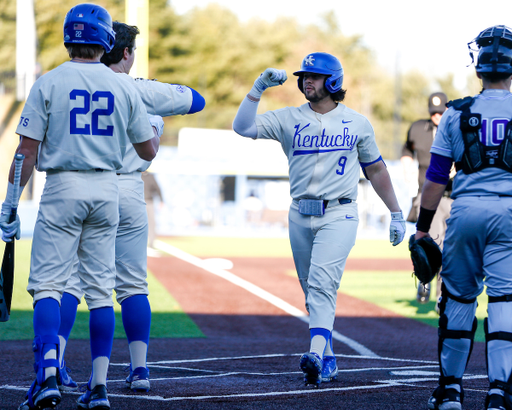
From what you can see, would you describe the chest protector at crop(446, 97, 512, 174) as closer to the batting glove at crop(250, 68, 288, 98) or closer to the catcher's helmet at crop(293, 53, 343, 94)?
the catcher's helmet at crop(293, 53, 343, 94)

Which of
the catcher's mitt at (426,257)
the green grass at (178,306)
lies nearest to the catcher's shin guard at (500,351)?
the catcher's mitt at (426,257)

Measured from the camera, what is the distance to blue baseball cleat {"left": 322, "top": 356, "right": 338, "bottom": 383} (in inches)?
183

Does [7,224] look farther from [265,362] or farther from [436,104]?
[436,104]

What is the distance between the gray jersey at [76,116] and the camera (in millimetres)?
3615

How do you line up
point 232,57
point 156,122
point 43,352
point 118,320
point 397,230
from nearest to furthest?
point 43,352 < point 156,122 < point 397,230 < point 118,320 < point 232,57

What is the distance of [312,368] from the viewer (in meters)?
4.28

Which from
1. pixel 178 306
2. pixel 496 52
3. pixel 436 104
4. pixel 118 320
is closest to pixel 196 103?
pixel 496 52

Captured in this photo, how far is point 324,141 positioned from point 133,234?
1.51 meters

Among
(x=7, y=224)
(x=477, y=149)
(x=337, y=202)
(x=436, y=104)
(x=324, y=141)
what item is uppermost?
(x=436, y=104)

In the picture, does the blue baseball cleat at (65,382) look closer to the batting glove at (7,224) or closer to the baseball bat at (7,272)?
the baseball bat at (7,272)

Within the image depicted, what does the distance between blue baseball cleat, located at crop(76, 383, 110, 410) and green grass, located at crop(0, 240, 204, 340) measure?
132 inches

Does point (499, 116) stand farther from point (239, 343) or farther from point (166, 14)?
point (166, 14)

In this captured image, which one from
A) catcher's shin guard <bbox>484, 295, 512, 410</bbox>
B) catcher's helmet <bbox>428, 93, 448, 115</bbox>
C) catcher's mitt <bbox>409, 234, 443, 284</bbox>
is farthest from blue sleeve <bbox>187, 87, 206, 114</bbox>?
catcher's helmet <bbox>428, 93, 448, 115</bbox>

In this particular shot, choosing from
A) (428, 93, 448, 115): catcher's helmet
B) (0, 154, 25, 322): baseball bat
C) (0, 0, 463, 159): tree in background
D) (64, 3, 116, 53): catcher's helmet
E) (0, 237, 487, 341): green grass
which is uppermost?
(0, 0, 463, 159): tree in background
